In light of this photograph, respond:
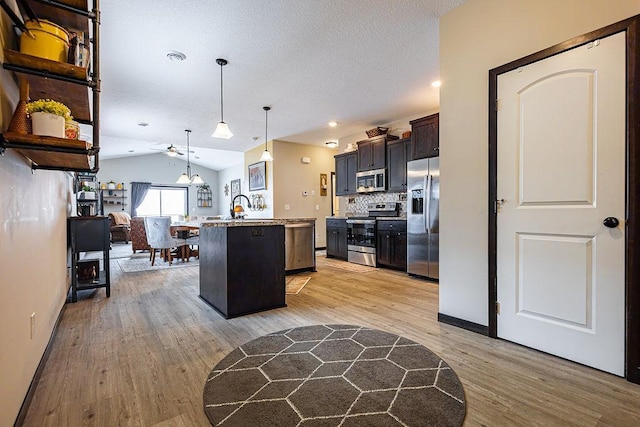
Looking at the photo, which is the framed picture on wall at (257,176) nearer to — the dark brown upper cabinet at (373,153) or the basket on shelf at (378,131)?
the dark brown upper cabinet at (373,153)

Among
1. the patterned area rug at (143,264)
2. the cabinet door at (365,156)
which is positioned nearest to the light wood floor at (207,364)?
the patterned area rug at (143,264)

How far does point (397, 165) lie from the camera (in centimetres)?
529

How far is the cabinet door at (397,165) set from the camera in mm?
5176

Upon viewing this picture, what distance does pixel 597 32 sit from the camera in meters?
1.88

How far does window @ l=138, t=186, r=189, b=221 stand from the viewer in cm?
1171

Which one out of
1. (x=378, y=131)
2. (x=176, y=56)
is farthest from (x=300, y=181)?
(x=176, y=56)

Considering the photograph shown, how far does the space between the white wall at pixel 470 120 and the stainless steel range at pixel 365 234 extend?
9.01ft

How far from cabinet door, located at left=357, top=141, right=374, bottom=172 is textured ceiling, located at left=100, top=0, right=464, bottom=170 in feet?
1.50

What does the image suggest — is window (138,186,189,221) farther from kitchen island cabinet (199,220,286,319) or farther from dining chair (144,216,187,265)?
kitchen island cabinet (199,220,286,319)

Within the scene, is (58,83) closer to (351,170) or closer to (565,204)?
(565,204)

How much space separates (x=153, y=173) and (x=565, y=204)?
12.6 metres

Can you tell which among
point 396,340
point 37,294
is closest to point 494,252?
point 396,340

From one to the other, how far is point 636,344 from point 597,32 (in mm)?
1851

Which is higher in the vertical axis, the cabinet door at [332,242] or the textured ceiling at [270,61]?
the textured ceiling at [270,61]
